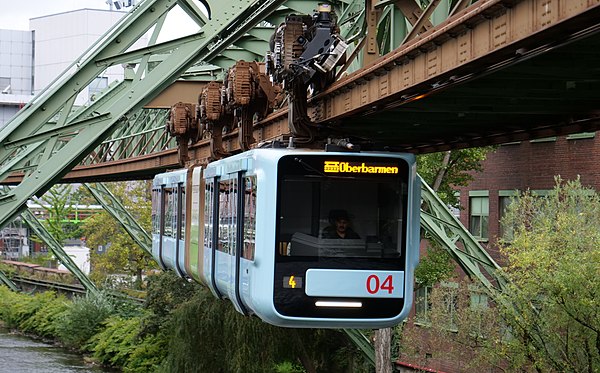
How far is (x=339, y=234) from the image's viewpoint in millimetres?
15109

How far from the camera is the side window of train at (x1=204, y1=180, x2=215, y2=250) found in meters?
19.5

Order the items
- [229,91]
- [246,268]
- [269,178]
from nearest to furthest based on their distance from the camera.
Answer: [269,178], [246,268], [229,91]

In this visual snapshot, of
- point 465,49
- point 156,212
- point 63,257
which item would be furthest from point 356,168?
point 63,257

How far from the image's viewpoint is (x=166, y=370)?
3675 cm

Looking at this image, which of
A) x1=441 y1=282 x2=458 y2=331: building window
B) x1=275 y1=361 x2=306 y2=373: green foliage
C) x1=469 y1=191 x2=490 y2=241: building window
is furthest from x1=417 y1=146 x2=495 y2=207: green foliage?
x1=275 y1=361 x2=306 y2=373: green foliage

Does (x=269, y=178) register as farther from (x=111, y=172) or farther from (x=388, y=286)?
(x=111, y=172)

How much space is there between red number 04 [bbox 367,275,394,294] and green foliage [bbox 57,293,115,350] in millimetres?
42068

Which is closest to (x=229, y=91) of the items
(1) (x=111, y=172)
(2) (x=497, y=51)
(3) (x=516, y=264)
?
(3) (x=516, y=264)

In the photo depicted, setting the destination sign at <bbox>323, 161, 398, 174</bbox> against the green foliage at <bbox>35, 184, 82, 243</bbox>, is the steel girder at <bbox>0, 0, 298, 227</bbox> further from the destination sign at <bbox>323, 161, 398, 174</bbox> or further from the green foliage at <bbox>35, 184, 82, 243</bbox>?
the green foliage at <bbox>35, 184, 82, 243</bbox>

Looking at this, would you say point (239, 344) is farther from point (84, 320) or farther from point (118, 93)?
point (84, 320)

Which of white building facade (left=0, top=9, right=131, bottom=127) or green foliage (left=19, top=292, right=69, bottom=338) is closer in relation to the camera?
green foliage (left=19, top=292, right=69, bottom=338)

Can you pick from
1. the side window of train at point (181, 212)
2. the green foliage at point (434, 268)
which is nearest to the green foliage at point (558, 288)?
the side window of train at point (181, 212)

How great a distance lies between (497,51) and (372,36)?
16.0 feet

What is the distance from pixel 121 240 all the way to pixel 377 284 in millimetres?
52363
